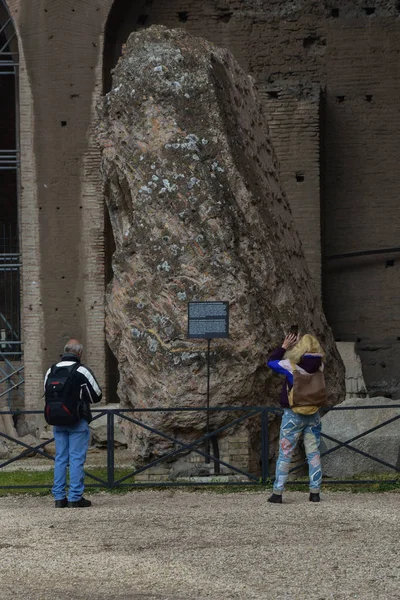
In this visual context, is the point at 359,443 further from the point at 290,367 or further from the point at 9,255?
the point at 9,255

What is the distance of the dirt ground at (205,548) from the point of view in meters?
5.83

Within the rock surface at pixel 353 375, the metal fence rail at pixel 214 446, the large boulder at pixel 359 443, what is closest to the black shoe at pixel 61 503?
the metal fence rail at pixel 214 446

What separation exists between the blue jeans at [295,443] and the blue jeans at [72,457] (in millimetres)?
1451

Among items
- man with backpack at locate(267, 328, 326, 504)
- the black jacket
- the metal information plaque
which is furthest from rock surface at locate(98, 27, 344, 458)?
man with backpack at locate(267, 328, 326, 504)

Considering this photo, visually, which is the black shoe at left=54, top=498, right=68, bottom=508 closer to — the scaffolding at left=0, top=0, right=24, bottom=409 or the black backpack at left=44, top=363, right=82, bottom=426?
the black backpack at left=44, top=363, right=82, bottom=426

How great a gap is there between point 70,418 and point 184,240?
2042 mm

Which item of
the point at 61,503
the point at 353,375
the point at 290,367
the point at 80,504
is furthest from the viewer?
the point at 353,375

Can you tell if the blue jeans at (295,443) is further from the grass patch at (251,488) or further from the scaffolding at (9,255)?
the scaffolding at (9,255)

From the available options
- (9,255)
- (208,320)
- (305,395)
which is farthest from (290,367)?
(9,255)

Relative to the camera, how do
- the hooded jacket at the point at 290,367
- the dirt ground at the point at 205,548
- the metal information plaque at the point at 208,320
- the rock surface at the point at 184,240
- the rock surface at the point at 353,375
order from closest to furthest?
the dirt ground at the point at 205,548
the hooded jacket at the point at 290,367
the metal information plaque at the point at 208,320
the rock surface at the point at 184,240
the rock surface at the point at 353,375

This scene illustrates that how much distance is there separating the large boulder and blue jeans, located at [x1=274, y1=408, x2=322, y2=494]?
104 cm

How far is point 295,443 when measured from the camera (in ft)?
27.8

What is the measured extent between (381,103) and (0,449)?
6.98 meters

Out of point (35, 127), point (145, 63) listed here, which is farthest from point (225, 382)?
point (35, 127)
